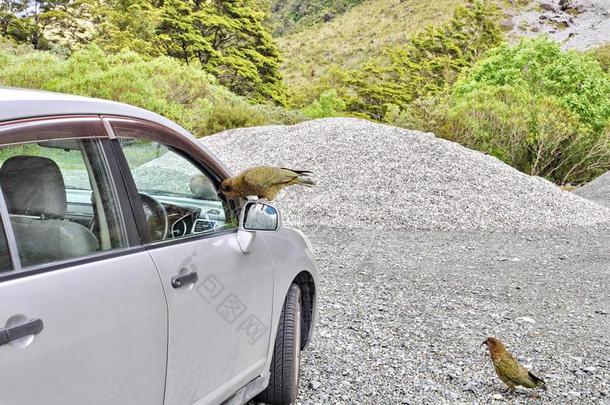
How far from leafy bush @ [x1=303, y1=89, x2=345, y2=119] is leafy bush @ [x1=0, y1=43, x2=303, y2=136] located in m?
8.68

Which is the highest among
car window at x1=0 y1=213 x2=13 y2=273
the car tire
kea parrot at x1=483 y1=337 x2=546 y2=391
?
car window at x1=0 y1=213 x2=13 y2=273

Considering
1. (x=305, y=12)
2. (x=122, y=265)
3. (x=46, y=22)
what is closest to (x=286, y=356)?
(x=122, y=265)

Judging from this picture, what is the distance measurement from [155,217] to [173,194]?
47 centimetres

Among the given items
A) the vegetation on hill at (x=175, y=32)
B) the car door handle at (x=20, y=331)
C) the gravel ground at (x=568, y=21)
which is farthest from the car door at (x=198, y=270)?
the gravel ground at (x=568, y=21)

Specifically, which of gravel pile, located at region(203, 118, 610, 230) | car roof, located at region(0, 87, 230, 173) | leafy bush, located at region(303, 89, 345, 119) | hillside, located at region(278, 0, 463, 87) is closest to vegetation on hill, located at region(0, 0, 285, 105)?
leafy bush, located at region(303, 89, 345, 119)

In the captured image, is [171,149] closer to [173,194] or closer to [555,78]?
[173,194]

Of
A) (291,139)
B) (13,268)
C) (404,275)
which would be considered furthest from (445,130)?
(13,268)

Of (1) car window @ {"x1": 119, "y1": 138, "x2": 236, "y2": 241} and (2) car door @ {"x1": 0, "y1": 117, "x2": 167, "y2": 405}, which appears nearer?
(2) car door @ {"x1": 0, "y1": 117, "x2": 167, "y2": 405}

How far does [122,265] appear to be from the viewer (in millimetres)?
1760

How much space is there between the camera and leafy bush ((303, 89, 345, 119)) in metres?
30.5

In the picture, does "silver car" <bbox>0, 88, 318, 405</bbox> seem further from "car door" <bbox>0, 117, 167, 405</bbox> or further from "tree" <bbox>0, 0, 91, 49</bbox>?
"tree" <bbox>0, 0, 91, 49</bbox>

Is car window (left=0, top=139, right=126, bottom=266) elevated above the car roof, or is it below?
below

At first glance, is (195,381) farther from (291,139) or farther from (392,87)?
(392,87)

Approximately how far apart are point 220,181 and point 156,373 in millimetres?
1052
